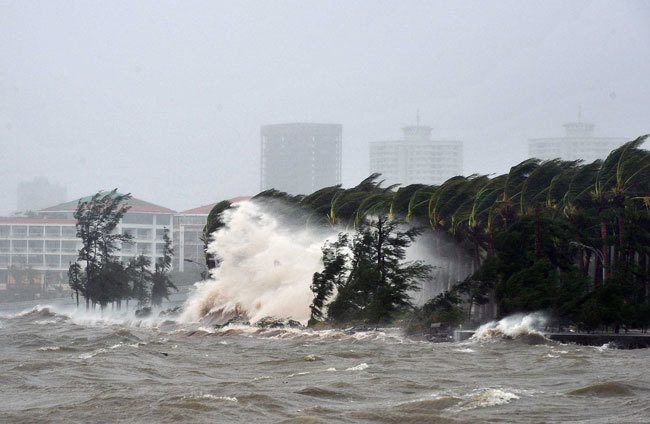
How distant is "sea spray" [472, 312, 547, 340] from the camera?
151 ft

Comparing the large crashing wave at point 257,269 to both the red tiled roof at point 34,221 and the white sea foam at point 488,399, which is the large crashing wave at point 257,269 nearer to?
the white sea foam at point 488,399

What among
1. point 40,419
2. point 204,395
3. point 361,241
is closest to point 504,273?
point 361,241

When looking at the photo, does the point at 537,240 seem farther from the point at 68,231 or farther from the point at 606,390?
the point at 68,231

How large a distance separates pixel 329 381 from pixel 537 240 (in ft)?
72.9

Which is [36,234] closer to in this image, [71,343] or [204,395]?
[71,343]

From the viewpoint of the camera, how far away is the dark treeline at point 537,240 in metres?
47.0

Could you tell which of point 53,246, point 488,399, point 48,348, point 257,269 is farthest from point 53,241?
point 488,399

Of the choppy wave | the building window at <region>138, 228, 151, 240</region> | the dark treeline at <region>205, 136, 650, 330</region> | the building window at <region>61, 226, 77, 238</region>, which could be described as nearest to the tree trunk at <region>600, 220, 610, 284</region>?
the dark treeline at <region>205, 136, 650, 330</region>

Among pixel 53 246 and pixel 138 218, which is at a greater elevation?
pixel 138 218

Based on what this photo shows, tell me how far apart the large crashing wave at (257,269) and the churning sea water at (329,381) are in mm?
18375

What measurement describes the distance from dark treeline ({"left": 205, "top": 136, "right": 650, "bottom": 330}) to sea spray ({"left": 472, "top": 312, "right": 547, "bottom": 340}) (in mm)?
449

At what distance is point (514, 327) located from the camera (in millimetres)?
46594

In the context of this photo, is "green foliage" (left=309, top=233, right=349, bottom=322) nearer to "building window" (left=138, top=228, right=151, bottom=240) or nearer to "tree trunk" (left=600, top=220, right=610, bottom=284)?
"tree trunk" (left=600, top=220, right=610, bottom=284)

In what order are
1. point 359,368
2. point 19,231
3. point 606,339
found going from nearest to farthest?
1. point 359,368
2. point 606,339
3. point 19,231
